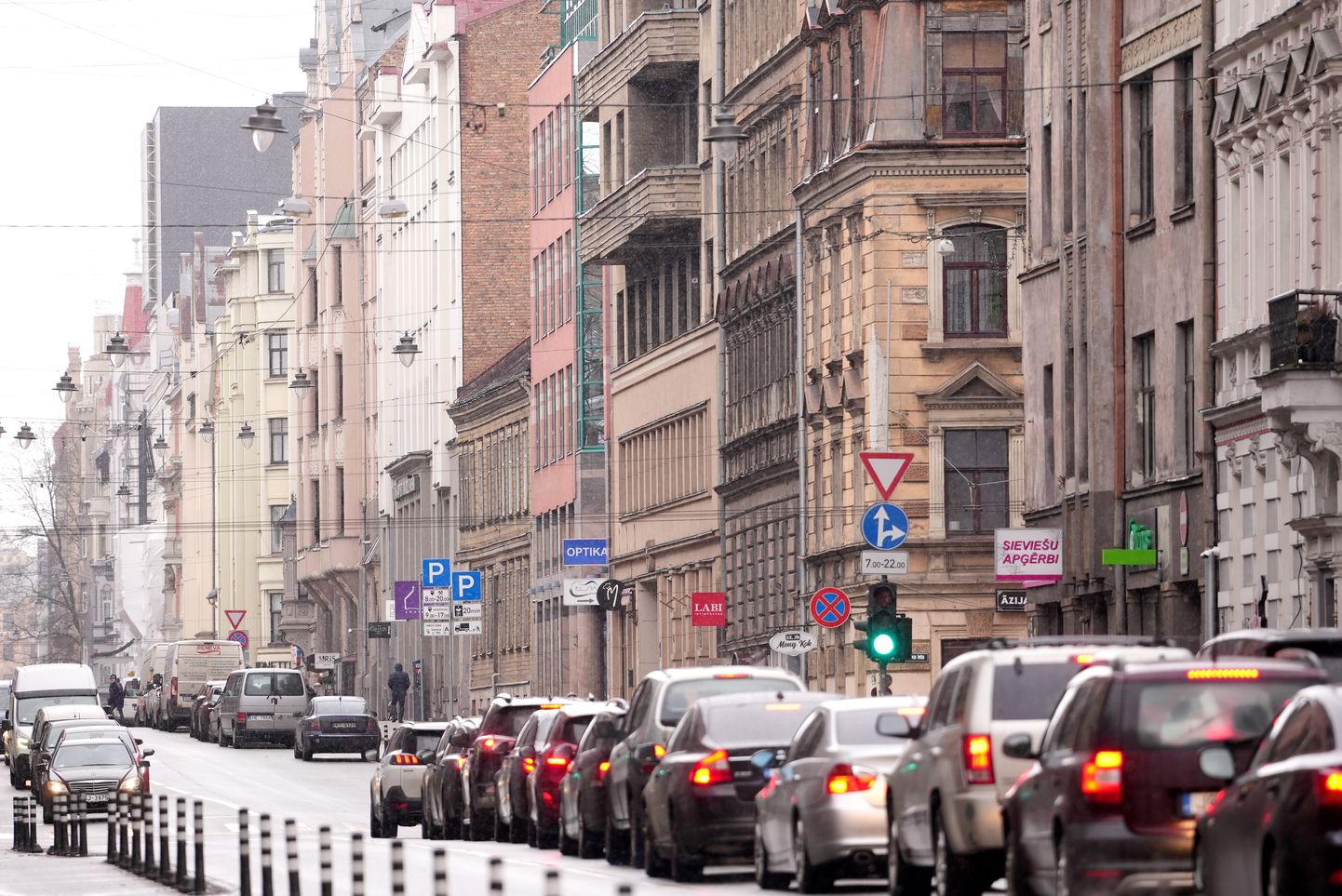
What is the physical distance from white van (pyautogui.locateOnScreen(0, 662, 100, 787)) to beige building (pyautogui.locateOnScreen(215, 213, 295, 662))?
6307 cm

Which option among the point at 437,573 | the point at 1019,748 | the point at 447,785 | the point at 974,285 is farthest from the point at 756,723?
the point at 437,573

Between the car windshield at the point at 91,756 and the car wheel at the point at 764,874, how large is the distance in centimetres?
2482

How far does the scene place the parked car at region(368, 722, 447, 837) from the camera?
3947cm

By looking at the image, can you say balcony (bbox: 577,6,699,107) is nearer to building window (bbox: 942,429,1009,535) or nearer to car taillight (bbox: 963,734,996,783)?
building window (bbox: 942,429,1009,535)

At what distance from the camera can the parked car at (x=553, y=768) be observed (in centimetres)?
3194

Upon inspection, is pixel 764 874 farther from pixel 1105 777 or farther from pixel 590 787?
pixel 1105 777

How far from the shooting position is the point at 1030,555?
124 ft

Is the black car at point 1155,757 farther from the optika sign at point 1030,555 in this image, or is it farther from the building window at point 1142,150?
the building window at point 1142,150

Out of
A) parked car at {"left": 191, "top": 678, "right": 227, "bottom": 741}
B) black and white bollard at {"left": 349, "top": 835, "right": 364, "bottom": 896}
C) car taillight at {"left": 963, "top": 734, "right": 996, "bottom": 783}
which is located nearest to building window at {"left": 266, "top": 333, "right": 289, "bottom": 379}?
parked car at {"left": 191, "top": 678, "right": 227, "bottom": 741}

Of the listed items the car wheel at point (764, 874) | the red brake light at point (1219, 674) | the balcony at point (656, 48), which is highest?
the balcony at point (656, 48)

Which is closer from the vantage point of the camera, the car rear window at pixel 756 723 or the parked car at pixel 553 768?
the car rear window at pixel 756 723

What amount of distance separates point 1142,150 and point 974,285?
1133 centimetres

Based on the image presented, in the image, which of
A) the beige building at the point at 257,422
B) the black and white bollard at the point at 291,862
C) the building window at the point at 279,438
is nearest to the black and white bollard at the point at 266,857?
the black and white bollard at the point at 291,862

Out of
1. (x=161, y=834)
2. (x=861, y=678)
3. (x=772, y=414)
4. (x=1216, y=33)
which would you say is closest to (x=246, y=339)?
(x=772, y=414)
